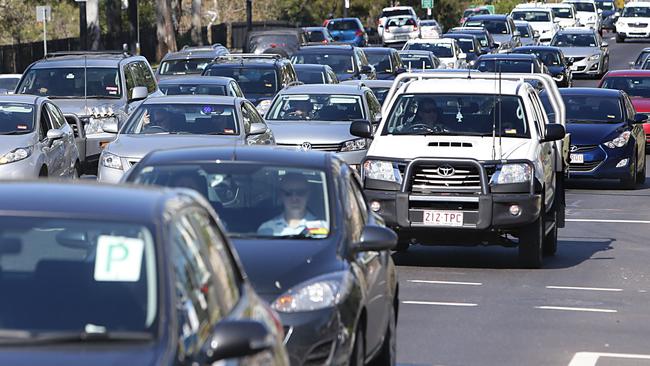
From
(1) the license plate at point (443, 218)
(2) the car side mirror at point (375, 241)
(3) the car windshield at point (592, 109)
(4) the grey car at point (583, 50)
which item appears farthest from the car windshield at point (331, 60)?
(2) the car side mirror at point (375, 241)

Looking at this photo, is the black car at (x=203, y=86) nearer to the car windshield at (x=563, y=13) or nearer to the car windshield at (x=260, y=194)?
the car windshield at (x=260, y=194)

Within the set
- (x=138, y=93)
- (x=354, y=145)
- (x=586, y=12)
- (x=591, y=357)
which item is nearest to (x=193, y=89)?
(x=138, y=93)

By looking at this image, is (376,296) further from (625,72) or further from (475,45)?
(475,45)

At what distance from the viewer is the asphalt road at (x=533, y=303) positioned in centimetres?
1128

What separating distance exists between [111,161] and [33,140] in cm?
157

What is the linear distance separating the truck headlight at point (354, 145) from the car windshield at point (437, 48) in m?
25.9

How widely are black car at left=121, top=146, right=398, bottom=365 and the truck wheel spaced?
579 cm

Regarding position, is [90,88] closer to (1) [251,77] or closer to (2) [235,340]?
(1) [251,77]

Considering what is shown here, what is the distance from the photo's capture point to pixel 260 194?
979cm

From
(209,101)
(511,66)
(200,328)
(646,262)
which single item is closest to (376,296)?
(200,328)

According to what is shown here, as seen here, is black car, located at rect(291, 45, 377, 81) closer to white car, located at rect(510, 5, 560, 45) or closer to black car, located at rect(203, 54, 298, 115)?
black car, located at rect(203, 54, 298, 115)

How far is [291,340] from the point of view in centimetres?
806

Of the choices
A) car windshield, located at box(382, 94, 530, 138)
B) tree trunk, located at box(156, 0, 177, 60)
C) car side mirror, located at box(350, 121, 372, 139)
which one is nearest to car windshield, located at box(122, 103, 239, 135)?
car side mirror, located at box(350, 121, 372, 139)

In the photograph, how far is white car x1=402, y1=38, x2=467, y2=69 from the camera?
48.6m
